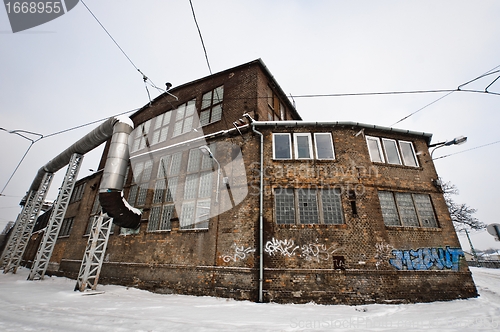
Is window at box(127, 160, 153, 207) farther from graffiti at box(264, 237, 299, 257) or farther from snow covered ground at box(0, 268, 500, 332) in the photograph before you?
graffiti at box(264, 237, 299, 257)

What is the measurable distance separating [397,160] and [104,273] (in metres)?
14.9

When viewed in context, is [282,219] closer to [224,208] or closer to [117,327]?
[224,208]

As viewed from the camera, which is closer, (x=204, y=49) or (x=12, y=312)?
(x=12, y=312)

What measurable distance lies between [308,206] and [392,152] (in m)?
5.01

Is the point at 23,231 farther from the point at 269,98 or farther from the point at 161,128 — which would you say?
the point at 269,98

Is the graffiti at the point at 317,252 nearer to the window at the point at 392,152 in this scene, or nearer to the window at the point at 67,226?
the window at the point at 392,152

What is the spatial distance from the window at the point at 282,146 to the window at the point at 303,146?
1.00ft

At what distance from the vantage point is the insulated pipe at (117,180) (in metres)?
9.32

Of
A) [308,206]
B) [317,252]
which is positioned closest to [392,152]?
[308,206]

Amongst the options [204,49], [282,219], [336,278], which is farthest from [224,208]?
[204,49]

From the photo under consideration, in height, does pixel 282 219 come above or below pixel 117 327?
above

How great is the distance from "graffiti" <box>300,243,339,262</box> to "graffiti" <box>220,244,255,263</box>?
1.88 metres

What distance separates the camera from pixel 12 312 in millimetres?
5277

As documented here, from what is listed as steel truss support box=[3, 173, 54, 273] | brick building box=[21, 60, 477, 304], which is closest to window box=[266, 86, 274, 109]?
brick building box=[21, 60, 477, 304]
